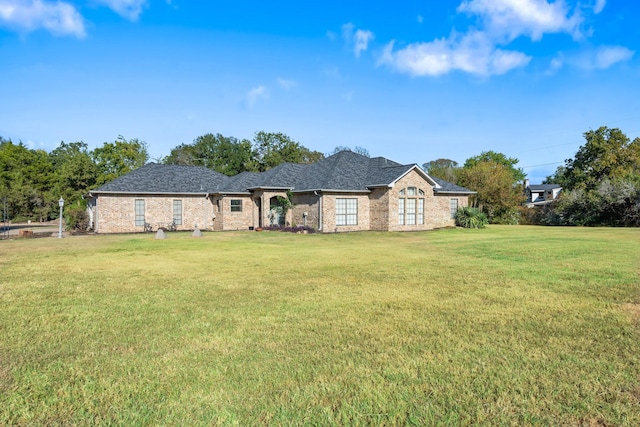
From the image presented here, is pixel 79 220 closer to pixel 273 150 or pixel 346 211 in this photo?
pixel 346 211

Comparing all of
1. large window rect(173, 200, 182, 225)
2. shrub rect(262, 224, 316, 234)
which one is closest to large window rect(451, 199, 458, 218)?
shrub rect(262, 224, 316, 234)

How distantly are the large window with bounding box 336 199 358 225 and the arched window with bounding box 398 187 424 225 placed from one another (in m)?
2.95

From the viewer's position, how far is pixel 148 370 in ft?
13.7

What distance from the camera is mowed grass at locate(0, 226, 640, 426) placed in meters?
3.41

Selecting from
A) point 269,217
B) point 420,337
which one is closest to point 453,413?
point 420,337

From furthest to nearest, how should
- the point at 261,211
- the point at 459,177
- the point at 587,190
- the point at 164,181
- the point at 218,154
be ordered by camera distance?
the point at 218,154
the point at 459,177
the point at 587,190
the point at 164,181
the point at 261,211

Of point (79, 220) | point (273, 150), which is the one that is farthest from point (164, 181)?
point (273, 150)

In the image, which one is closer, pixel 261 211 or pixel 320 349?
pixel 320 349

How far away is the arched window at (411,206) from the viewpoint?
2578 cm

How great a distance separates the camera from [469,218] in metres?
29.7

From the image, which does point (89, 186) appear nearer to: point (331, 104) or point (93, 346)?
point (331, 104)

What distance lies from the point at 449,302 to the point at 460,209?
81.8 ft

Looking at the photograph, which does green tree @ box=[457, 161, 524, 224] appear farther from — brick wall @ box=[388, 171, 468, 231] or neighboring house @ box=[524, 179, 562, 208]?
neighboring house @ box=[524, 179, 562, 208]

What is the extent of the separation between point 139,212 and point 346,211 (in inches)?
553
